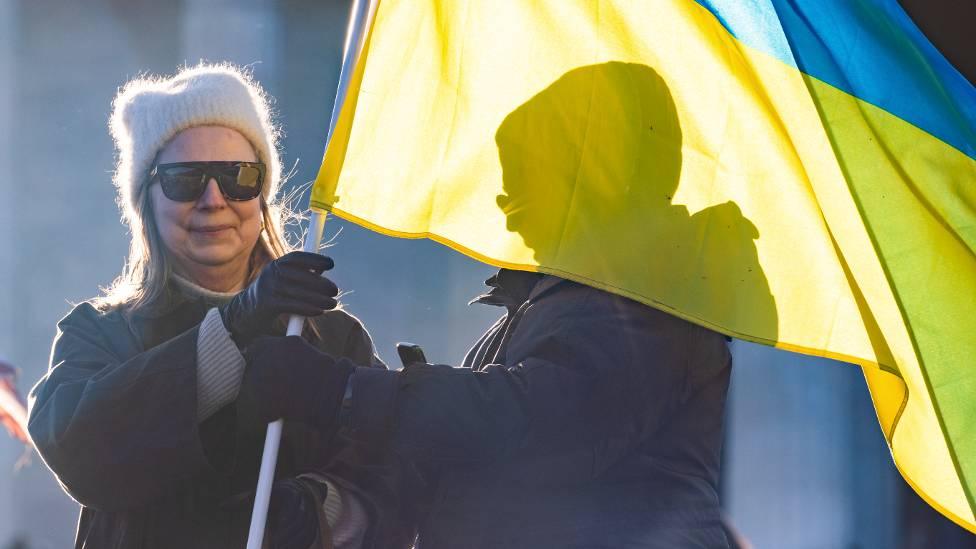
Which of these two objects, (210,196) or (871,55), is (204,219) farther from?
(871,55)

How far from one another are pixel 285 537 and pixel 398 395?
549 millimetres

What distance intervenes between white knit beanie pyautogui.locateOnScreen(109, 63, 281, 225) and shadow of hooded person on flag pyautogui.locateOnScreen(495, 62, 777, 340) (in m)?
0.67

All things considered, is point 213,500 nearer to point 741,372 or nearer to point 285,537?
point 285,537

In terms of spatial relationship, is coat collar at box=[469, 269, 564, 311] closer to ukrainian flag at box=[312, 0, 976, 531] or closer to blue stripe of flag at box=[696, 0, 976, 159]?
ukrainian flag at box=[312, 0, 976, 531]

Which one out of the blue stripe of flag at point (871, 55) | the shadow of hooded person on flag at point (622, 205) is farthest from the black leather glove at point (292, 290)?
the blue stripe of flag at point (871, 55)

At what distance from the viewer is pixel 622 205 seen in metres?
2.28

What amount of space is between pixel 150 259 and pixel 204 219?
0.14m

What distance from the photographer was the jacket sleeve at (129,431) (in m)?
2.32

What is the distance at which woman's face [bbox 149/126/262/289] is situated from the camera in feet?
8.84

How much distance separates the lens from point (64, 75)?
507cm

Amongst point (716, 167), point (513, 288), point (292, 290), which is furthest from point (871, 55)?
point (292, 290)

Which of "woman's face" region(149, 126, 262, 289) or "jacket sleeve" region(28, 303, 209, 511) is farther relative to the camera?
"woman's face" region(149, 126, 262, 289)

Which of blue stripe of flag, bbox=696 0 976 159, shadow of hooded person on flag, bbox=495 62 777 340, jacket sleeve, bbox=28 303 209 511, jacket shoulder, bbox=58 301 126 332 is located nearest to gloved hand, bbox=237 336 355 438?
jacket sleeve, bbox=28 303 209 511

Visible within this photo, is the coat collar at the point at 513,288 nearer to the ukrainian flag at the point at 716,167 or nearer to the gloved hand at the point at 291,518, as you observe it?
the ukrainian flag at the point at 716,167
